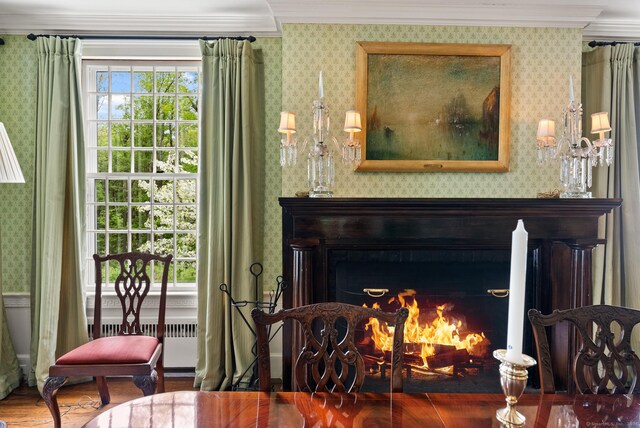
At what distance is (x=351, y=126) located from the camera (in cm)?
272

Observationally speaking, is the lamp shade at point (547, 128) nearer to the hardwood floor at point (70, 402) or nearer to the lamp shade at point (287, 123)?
the lamp shade at point (287, 123)

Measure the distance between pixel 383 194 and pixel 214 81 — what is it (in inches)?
57.7

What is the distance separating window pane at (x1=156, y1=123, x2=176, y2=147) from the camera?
349cm

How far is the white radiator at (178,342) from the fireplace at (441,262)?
96cm

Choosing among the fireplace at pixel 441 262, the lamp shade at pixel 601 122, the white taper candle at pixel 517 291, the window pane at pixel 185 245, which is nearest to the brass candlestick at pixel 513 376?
the white taper candle at pixel 517 291

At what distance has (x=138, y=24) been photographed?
10.5ft

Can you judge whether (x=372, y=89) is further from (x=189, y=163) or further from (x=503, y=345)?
(x=503, y=345)

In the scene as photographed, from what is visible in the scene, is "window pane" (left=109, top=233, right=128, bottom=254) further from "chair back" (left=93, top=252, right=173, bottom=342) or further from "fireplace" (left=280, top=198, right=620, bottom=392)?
"fireplace" (left=280, top=198, right=620, bottom=392)

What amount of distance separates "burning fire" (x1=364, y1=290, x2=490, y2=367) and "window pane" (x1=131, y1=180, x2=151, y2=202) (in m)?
2.00

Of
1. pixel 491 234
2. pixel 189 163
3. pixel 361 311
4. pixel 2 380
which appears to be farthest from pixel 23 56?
pixel 491 234

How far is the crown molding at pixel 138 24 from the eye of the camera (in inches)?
125

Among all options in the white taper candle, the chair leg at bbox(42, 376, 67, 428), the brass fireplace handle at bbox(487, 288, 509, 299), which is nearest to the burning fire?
the brass fireplace handle at bbox(487, 288, 509, 299)

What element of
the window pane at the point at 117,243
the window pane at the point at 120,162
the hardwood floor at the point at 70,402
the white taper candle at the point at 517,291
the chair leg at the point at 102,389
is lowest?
the hardwood floor at the point at 70,402

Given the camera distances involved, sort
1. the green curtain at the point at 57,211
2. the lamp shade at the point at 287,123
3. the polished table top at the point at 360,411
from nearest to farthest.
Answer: the polished table top at the point at 360,411
the lamp shade at the point at 287,123
the green curtain at the point at 57,211
